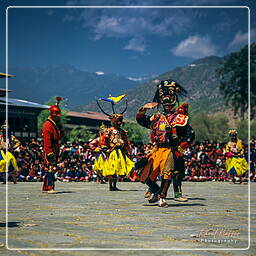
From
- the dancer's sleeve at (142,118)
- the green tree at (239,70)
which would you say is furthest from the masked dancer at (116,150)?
the dancer's sleeve at (142,118)

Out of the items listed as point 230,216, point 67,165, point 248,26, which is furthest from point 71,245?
point 67,165

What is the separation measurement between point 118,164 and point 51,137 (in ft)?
6.67

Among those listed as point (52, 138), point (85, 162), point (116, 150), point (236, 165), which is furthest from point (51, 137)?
point (85, 162)

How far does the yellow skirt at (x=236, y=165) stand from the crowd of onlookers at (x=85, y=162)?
3.46m

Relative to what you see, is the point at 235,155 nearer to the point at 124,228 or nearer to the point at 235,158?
the point at 235,158

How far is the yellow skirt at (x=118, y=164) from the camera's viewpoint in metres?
13.5

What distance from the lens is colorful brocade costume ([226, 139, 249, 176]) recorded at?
61.6ft

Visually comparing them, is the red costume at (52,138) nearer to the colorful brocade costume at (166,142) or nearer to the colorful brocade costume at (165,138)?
the colorful brocade costume at (165,138)

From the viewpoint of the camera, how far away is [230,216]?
24.1 feet

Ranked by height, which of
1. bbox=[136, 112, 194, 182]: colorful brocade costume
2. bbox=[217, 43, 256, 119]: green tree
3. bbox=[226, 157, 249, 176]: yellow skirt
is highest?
bbox=[217, 43, 256, 119]: green tree

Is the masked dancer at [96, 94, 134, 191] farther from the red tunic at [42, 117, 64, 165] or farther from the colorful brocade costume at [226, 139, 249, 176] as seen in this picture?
the colorful brocade costume at [226, 139, 249, 176]

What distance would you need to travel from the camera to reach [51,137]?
1244 cm

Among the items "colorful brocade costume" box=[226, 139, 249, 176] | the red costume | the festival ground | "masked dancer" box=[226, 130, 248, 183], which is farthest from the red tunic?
"colorful brocade costume" box=[226, 139, 249, 176]

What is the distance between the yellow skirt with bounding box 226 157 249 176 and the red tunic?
829cm
